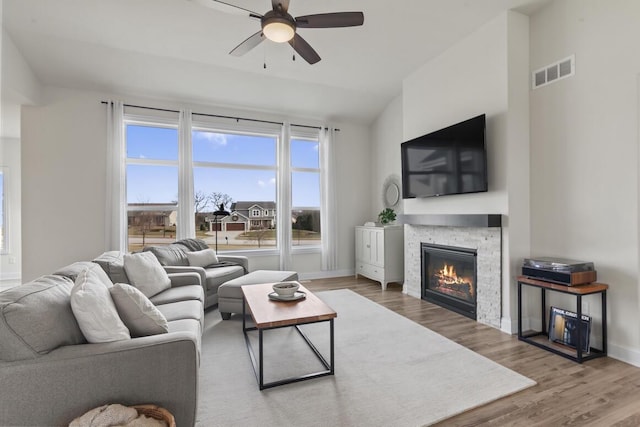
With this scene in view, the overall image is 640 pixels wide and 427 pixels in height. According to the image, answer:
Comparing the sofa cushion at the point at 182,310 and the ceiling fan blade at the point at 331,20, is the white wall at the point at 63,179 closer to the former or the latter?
the sofa cushion at the point at 182,310

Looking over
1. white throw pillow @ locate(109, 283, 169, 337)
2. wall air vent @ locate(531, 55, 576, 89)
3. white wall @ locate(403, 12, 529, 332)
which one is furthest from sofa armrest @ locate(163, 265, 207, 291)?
wall air vent @ locate(531, 55, 576, 89)

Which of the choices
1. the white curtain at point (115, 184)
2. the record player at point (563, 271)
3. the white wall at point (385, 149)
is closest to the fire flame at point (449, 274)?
the record player at point (563, 271)

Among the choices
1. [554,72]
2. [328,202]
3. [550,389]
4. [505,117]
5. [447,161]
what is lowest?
[550,389]

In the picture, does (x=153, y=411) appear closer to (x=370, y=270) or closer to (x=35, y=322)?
(x=35, y=322)

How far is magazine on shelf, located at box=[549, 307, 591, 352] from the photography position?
8.88 feet

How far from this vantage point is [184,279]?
339 cm

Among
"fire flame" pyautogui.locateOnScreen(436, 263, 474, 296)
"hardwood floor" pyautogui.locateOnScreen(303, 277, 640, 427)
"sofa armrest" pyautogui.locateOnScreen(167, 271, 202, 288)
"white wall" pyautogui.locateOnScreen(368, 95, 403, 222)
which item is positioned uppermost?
Answer: "white wall" pyautogui.locateOnScreen(368, 95, 403, 222)

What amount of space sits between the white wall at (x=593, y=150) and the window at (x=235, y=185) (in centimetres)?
409

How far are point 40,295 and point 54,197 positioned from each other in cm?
387

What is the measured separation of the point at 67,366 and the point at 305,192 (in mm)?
4889

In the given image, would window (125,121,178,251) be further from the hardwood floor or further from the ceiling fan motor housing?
the hardwood floor

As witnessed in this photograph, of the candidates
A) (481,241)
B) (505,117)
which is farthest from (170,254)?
(505,117)

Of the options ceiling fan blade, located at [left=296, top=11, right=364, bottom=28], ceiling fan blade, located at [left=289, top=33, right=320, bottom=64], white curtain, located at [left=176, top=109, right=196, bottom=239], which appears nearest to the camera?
ceiling fan blade, located at [left=296, top=11, right=364, bottom=28]

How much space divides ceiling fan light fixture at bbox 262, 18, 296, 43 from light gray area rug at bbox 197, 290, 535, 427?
8.64 ft
